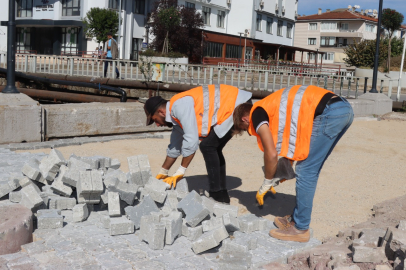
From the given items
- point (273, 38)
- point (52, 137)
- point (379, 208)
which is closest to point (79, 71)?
point (52, 137)

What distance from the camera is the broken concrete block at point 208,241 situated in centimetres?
375

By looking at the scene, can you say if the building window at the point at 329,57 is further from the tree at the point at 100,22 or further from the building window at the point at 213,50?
the tree at the point at 100,22

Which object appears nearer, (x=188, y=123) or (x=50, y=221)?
(x=50, y=221)

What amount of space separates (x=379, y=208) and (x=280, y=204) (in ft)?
3.54

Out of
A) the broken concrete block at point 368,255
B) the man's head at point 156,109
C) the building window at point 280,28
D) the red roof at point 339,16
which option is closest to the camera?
the broken concrete block at point 368,255

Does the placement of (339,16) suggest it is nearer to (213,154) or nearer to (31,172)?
(213,154)

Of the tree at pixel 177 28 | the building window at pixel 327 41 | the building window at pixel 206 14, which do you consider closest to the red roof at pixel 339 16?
the building window at pixel 327 41

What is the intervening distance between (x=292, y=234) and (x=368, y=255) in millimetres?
790

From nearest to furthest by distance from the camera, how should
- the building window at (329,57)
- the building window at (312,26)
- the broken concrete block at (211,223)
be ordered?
the broken concrete block at (211,223) < the building window at (329,57) < the building window at (312,26)

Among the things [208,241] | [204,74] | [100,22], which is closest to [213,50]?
[100,22]

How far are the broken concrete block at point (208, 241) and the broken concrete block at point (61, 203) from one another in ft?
4.97

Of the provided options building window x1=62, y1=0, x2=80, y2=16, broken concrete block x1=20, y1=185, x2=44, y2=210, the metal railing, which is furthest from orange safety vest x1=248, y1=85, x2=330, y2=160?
building window x1=62, y1=0, x2=80, y2=16

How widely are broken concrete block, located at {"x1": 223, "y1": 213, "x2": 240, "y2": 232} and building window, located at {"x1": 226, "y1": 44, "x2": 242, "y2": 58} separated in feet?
131

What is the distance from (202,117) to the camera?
15.3 feet
